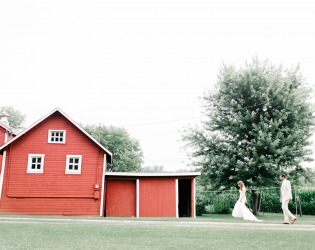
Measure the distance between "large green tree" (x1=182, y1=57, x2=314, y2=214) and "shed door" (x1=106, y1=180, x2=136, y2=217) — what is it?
5782 millimetres

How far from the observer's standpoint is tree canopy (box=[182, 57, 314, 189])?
68.8 ft

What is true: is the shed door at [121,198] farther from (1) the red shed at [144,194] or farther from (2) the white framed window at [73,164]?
(2) the white framed window at [73,164]

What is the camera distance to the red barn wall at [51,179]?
18719 mm

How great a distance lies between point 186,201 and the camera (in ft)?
74.3

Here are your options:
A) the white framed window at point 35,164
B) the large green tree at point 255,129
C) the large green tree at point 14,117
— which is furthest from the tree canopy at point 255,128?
the large green tree at point 14,117

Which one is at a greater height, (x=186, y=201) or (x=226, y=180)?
(x=226, y=180)

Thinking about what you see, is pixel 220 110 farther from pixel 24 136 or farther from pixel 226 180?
pixel 24 136

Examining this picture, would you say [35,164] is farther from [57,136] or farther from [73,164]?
[73,164]

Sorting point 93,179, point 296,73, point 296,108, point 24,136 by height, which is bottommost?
point 93,179

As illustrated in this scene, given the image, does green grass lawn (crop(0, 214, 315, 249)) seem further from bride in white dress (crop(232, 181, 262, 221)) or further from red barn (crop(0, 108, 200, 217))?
red barn (crop(0, 108, 200, 217))

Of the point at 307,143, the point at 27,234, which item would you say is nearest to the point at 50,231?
the point at 27,234

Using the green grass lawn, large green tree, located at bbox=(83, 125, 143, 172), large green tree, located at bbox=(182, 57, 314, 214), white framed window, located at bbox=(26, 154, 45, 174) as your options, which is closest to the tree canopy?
large green tree, located at bbox=(182, 57, 314, 214)

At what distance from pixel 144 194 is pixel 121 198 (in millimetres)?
1635

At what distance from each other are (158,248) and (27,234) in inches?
165
